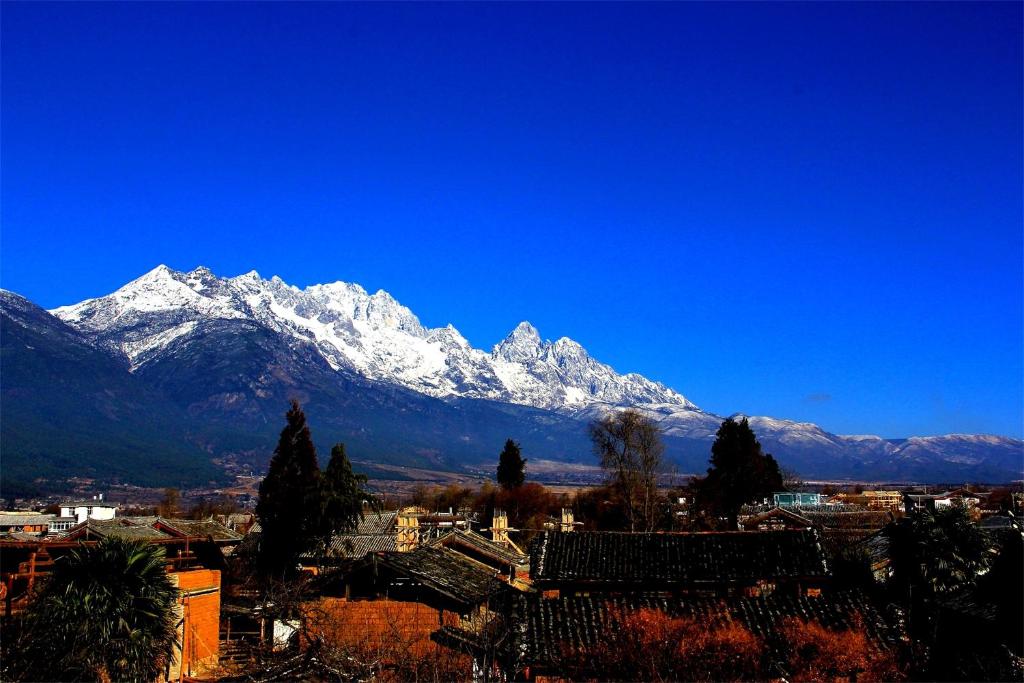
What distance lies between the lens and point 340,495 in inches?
1793

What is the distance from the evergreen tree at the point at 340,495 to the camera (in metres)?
45.2

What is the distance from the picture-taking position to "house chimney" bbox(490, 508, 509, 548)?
184 ft

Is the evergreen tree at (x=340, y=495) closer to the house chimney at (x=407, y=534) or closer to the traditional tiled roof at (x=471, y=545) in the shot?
the house chimney at (x=407, y=534)

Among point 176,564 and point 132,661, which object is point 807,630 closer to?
point 132,661

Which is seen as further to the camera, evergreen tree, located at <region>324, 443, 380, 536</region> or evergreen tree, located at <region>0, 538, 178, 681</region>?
evergreen tree, located at <region>324, 443, 380, 536</region>

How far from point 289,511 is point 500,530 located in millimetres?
21291

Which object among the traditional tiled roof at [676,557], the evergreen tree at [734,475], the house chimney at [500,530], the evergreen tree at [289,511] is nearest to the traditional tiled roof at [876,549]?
the traditional tiled roof at [676,557]

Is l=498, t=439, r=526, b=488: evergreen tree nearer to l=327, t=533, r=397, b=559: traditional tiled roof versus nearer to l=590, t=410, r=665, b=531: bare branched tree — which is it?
l=590, t=410, r=665, b=531: bare branched tree

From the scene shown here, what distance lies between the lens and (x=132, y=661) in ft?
64.6

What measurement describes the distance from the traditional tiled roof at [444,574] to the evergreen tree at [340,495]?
10522 mm

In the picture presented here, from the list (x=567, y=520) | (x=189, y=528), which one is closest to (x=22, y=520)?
(x=189, y=528)

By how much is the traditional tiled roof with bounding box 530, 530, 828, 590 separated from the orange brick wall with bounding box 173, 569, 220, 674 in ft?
33.1

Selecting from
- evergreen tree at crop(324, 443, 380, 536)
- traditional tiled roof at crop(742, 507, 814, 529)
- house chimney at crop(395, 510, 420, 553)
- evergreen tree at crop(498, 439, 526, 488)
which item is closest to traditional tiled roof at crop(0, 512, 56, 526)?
house chimney at crop(395, 510, 420, 553)

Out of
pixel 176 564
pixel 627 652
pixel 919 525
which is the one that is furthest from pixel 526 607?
pixel 919 525
